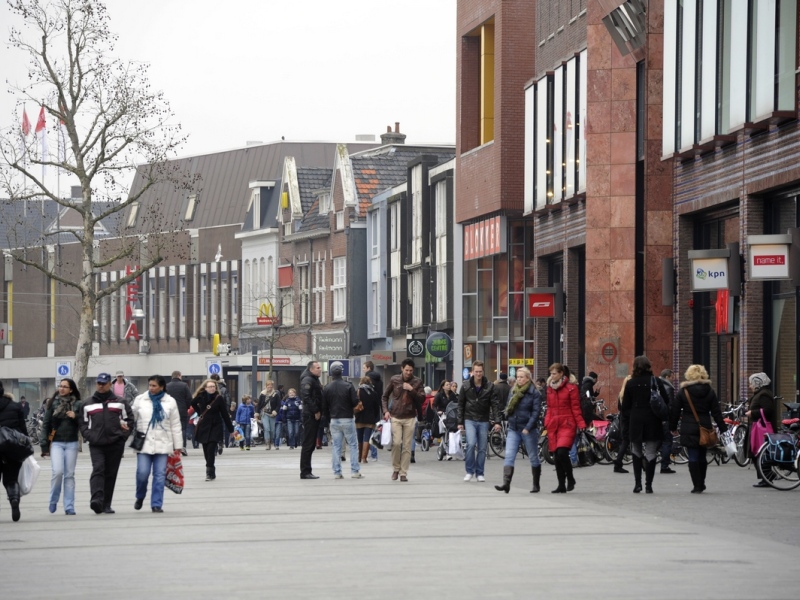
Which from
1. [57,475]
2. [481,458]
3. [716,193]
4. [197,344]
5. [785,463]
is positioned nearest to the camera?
[57,475]

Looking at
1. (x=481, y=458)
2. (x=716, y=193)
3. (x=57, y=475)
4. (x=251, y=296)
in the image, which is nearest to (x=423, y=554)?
(x=57, y=475)

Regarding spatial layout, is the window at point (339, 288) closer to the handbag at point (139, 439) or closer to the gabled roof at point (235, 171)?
the gabled roof at point (235, 171)

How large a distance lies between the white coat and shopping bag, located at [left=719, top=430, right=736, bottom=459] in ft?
40.2

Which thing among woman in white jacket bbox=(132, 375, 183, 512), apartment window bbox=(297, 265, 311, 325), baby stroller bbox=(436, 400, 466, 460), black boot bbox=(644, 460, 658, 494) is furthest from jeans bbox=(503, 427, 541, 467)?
apartment window bbox=(297, 265, 311, 325)

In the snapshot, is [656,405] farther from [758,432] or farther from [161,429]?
[161,429]

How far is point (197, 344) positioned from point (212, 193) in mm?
9625

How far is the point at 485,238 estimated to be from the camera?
196 feet

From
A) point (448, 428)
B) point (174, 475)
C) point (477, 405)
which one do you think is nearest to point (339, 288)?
point (448, 428)

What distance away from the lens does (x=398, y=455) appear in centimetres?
2744

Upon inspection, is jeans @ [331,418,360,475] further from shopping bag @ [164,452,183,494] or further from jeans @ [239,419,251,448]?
jeans @ [239,419,251,448]

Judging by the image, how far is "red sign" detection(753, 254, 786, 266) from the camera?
31406 mm

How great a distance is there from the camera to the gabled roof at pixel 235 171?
10094 cm

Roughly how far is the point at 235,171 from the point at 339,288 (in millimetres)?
23654

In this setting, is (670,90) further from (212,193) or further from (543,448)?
(212,193)
